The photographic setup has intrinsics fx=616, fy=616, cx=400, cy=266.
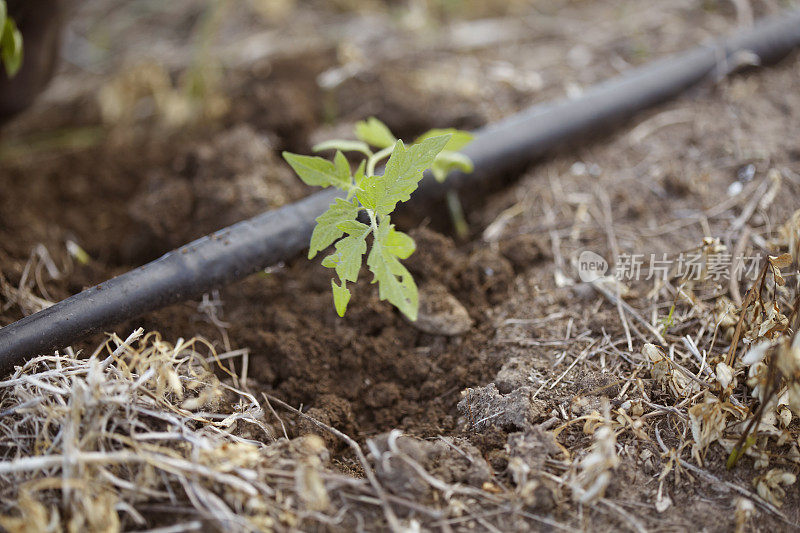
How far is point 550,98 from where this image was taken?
2750 mm

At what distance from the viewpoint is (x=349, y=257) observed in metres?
1.52

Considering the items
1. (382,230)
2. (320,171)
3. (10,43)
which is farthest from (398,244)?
(10,43)

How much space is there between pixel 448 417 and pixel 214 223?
115cm

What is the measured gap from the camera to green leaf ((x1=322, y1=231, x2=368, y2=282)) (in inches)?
59.7

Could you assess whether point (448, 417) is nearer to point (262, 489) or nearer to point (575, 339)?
point (575, 339)

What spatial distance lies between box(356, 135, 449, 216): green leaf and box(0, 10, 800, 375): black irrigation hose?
45 centimetres

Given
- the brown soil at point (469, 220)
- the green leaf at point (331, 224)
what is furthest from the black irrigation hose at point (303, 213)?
the green leaf at point (331, 224)

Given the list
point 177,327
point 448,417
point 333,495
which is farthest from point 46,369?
point 448,417

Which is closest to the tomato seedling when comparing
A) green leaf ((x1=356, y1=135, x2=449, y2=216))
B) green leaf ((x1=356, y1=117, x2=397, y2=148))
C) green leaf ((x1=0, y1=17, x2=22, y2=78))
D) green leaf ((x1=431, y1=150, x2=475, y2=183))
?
green leaf ((x1=356, y1=135, x2=449, y2=216))

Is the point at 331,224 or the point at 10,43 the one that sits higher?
the point at 10,43

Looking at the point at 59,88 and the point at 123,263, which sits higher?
the point at 59,88

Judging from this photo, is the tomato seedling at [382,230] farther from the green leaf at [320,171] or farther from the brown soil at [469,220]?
the brown soil at [469,220]

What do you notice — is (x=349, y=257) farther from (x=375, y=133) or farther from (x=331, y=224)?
(x=375, y=133)

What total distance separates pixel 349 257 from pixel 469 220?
97 cm
